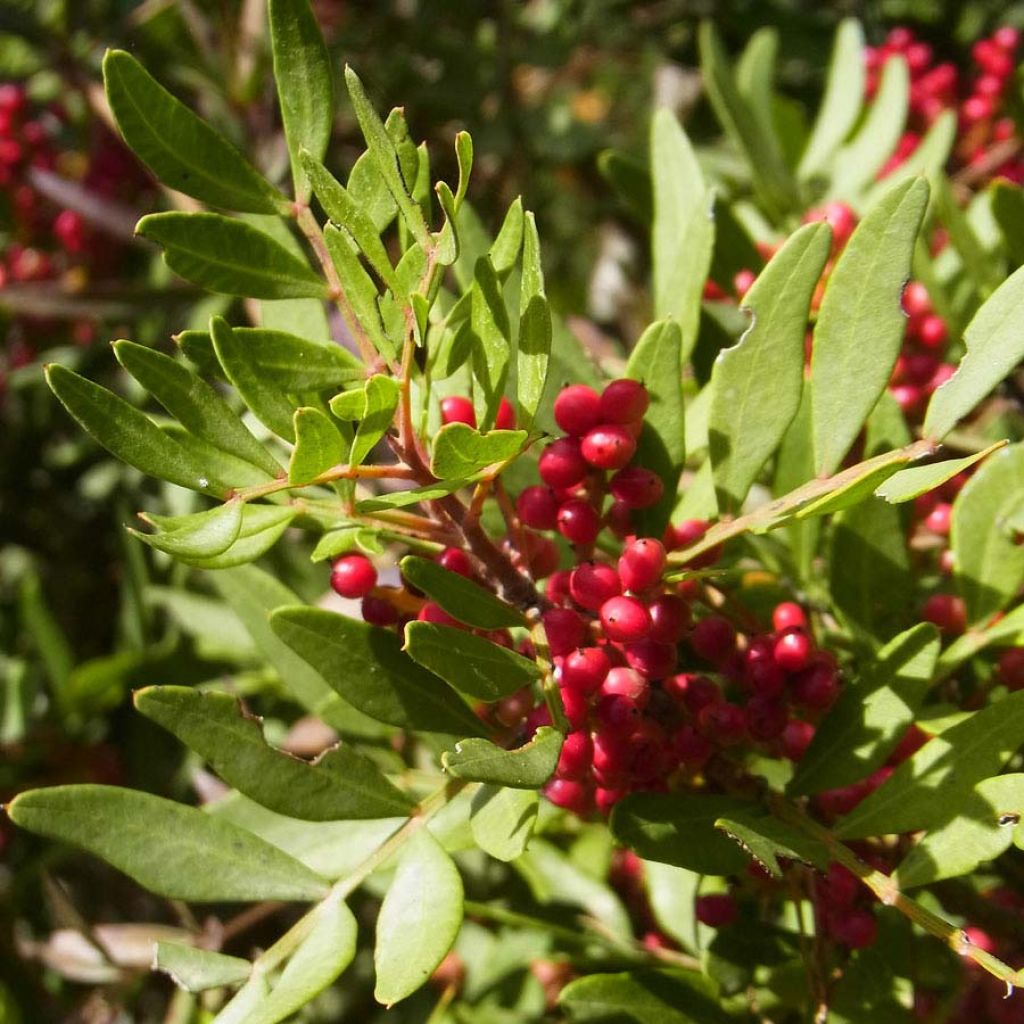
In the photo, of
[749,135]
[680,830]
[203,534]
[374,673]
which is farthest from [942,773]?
[749,135]

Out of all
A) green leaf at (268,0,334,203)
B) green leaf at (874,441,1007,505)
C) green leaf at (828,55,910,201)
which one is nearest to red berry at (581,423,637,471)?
green leaf at (874,441,1007,505)

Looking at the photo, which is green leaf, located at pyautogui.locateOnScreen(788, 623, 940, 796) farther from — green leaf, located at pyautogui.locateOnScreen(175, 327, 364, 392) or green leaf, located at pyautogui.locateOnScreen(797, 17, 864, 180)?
green leaf, located at pyautogui.locateOnScreen(797, 17, 864, 180)

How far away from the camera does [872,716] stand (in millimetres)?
903

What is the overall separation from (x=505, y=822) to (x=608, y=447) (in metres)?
0.28

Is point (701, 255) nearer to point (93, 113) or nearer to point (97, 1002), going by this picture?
point (97, 1002)

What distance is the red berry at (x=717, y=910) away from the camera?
3.59ft

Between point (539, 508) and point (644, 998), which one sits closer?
point (539, 508)

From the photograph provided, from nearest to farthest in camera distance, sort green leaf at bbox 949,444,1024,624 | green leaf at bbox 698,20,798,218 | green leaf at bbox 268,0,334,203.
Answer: green leaf at bbox 268,0,334,203 < green leaf at bbox 949,444,1024,624 < green leaf at bbox 698,20,798,218

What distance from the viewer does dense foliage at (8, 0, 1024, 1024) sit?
2.50ft

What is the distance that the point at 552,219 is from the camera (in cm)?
353

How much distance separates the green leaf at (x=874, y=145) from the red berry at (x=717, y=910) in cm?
99

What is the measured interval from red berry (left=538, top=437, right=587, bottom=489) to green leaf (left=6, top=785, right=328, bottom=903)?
0.36 meters

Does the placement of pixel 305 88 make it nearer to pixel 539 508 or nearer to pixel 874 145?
A: pixel 539 508

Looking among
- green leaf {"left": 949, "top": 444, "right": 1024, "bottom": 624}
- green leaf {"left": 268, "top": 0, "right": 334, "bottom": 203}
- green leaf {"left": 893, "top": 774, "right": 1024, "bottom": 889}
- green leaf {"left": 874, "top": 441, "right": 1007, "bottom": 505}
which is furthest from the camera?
green leaf {"left": 949, "top": 444, "right": 1024, "bottom": 624}
